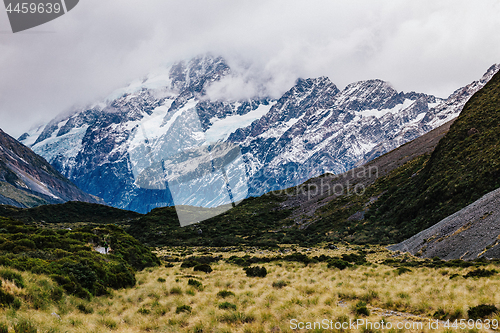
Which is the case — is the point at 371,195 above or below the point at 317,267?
above

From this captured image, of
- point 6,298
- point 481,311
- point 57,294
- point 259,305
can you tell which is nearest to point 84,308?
point 57,294

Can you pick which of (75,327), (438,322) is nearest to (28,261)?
(75,327)

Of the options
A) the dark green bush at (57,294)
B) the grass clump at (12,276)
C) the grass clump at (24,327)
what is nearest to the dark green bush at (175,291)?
the dark green bush at (57,294)

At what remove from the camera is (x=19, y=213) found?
431 ft

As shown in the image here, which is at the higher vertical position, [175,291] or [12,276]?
[12,276]

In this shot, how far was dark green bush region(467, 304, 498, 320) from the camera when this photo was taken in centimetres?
980

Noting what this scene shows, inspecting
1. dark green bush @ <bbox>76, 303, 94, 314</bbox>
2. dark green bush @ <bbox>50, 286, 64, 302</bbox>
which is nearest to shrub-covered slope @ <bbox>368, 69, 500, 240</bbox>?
dark green bush @ <bbox>76, 303, 94, 314</bbox>

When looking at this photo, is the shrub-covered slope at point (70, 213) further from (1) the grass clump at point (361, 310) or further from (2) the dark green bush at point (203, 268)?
(1) the grass clump at point (361, 310)

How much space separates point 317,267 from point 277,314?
13578mm

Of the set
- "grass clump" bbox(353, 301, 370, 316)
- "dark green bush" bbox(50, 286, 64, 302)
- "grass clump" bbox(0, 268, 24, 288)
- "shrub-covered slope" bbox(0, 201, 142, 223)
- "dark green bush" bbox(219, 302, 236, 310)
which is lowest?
"grass clump" bbox(353, 301, 370, 316)

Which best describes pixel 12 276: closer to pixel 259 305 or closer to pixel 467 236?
pixel 259 305

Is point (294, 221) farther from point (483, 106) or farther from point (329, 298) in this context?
point (329, 298)

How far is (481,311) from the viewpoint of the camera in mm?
9898

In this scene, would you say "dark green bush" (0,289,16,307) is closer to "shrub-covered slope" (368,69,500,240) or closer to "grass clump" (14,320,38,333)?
"grass clump" (14,320,38,333)
